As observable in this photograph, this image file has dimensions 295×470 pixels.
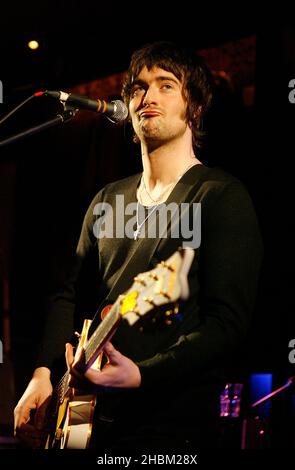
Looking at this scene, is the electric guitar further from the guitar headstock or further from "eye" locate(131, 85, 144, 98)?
"eye" locate(131, 85, 144, 98)

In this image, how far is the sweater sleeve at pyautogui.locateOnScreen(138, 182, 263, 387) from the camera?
180 cm

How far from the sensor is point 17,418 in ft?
7.54

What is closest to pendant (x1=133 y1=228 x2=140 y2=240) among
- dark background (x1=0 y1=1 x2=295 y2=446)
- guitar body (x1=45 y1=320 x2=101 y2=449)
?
guitar body (x1=45 y1=320 x2=101 y2=449)

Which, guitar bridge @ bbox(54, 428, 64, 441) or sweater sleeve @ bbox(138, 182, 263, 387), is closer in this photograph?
sweater sleeve @ bbox(138, 182, 263, 387)

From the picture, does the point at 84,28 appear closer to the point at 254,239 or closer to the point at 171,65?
the point at 171,65

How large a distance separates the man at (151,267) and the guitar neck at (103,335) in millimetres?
29

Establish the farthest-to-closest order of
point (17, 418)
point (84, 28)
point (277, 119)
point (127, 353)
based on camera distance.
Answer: point (84, 28) → point (277, 119) → point (17, 418) → point (127, 353)

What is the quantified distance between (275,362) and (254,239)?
98.4 inches

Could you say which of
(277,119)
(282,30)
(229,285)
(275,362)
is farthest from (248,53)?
(229,285)

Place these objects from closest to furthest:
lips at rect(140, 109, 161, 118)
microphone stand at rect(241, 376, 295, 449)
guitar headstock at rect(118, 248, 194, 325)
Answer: guitar headstock at rect(118, 248, 194, 325) < lips at rect(140, 109, 161, 118) < microphone stand at rect(241, 376, 295, 449)

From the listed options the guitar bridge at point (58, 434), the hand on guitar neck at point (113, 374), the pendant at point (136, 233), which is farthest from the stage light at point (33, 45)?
the hand on guitar neck at point (113, 374)

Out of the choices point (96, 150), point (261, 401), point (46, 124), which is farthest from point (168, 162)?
point (96, 150)

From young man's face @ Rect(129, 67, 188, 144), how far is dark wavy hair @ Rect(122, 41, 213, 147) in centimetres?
3
